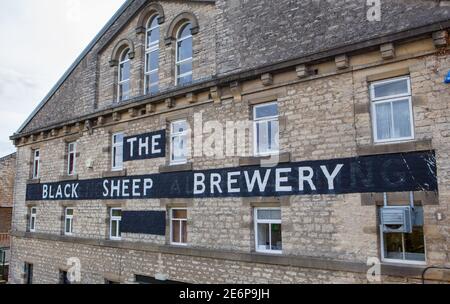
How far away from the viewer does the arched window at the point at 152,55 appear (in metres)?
13.4

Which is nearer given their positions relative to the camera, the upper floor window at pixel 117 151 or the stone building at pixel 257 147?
the stone building at pixel 257 147

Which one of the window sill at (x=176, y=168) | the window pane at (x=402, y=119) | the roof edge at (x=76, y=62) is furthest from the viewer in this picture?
the roof edge at (x=76, y=62)

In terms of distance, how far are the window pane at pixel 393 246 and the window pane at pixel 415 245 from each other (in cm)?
13

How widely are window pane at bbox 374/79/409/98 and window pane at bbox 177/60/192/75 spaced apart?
20.0ft

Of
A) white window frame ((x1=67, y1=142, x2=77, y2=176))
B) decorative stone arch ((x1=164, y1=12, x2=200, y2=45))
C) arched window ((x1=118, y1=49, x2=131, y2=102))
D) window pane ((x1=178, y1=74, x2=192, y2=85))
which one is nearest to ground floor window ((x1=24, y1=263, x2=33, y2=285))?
white window frame ((x1=67, y1=142, x2=77, y2=176))

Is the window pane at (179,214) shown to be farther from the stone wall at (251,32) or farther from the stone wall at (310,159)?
the stone wall at (251,32)

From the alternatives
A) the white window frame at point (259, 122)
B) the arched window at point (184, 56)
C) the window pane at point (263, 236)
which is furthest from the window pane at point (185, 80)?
the window pane at point (263, 236)

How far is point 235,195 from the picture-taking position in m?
10.1

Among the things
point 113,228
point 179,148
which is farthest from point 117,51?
point 113,228

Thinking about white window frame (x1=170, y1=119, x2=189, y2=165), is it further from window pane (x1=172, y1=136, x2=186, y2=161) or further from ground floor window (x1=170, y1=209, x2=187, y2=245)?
ground floor window (x1=170, y1=209, x2=187, y2=245)

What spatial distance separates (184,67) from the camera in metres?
12.5

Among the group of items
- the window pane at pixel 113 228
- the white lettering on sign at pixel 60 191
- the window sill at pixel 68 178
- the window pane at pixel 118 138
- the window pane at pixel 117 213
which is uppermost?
the window pane at pixel 118 138

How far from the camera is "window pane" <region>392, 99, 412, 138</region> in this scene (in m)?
7.92

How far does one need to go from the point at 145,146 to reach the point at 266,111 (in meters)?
4.67
